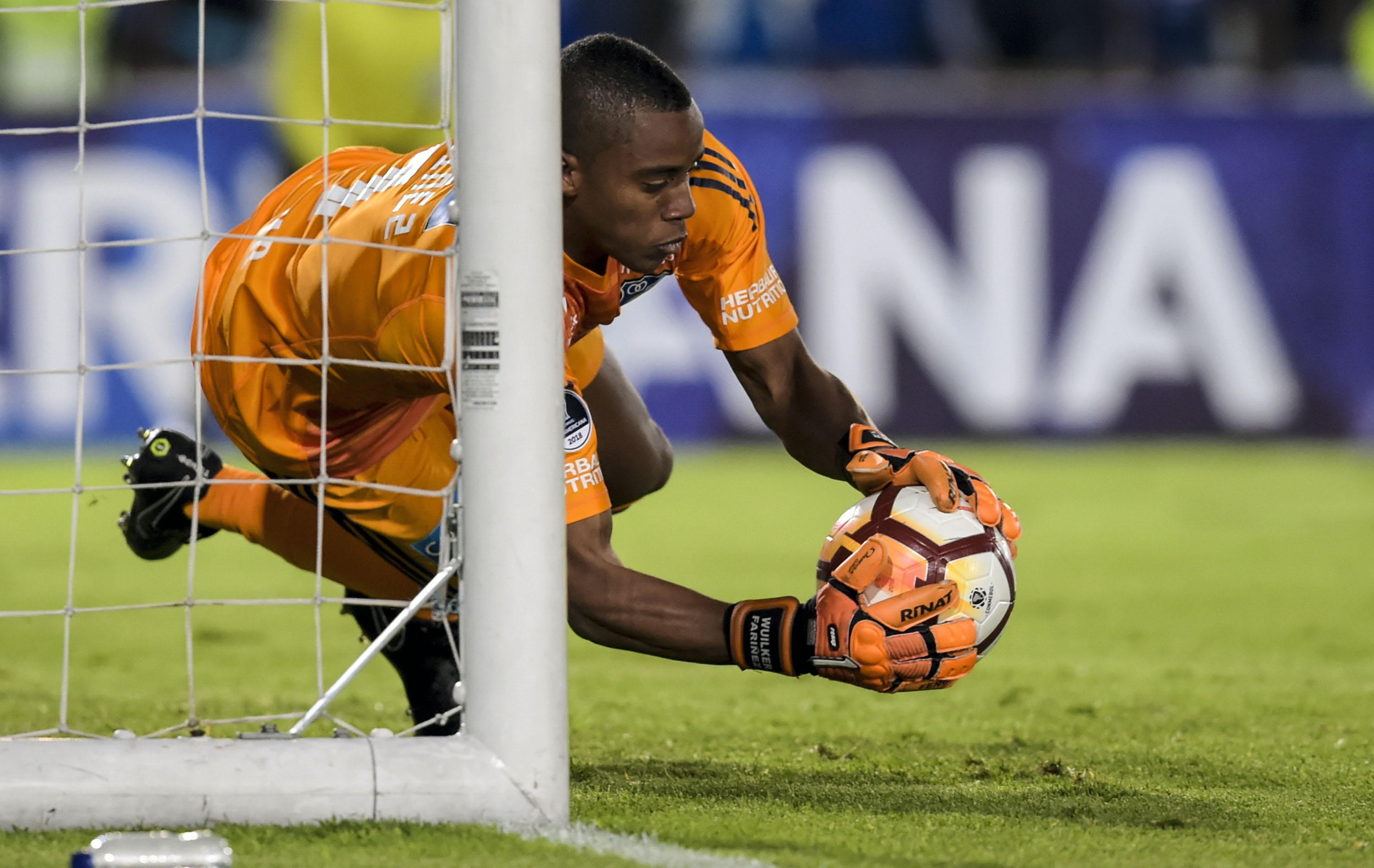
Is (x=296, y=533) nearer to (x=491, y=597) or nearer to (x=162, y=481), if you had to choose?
(x=162, y=481)

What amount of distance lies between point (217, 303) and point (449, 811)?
150 centimetres

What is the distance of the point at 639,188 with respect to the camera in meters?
3.26

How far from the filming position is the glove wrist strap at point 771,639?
10.00 ft

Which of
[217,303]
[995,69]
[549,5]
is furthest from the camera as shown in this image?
[995,69]

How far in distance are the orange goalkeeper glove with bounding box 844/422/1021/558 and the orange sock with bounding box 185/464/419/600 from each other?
113cm

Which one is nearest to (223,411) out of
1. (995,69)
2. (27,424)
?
(27,424)

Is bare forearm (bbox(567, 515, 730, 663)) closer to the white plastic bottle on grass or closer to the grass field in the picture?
the grass field

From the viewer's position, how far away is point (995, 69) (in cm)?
1131

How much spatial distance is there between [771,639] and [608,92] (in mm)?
1054

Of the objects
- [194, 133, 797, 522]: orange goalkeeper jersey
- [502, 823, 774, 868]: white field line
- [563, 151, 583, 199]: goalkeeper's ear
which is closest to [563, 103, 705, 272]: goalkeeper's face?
[563, 151, 583, 199]: goalkeeper's ear

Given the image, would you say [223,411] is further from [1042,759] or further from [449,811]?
[1042,759]

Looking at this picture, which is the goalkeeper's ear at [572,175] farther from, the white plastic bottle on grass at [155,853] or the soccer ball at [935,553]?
the white plastic bottle on grass at [155,853]

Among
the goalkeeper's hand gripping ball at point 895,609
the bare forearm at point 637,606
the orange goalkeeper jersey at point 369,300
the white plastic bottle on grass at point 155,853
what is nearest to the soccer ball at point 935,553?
the goalkeeper's hand gripping ball at point 895,609

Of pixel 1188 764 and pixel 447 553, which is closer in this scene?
pixel 447 553
